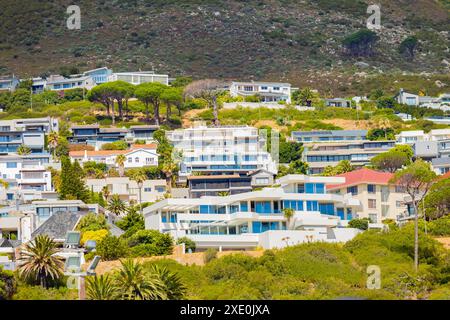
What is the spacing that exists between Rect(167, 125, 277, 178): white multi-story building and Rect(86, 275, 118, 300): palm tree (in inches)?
1808

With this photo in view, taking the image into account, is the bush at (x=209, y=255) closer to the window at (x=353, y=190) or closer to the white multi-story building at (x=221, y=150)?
Result: the window at (x=353, y=190)

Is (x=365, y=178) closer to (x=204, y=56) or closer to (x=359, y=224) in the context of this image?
(x=359, y=224)

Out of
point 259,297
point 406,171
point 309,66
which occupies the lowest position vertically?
point 259,297

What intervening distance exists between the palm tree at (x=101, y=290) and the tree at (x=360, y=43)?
131 metres

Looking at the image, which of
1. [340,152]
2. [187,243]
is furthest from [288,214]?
[340,152]

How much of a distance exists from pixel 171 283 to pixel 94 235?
61.3 feet

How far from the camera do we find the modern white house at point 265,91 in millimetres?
156500

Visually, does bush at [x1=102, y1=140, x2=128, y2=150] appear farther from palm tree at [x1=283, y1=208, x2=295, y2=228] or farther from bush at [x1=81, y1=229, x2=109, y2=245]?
palm tree at [x1=283, y1=208, x2=295, y2=228]

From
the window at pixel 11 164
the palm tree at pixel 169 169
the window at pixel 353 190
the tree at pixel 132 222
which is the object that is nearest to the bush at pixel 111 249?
the tree at pixel 132 222

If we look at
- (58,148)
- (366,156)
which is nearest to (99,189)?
(58,148)

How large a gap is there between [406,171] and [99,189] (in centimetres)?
3338

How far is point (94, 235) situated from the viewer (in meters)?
86.3

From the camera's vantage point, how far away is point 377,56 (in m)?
195
